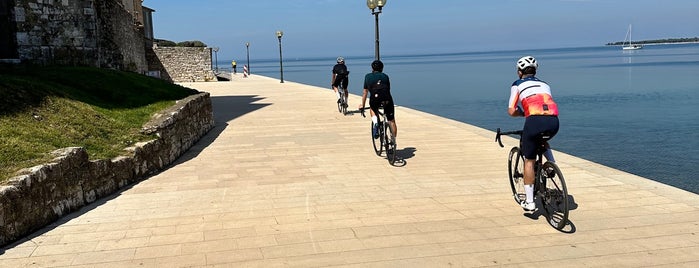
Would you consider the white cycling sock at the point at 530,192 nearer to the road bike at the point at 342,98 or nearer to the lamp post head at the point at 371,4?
the road bike at the point at 342,98

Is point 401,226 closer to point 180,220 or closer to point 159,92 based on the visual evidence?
point 180,220

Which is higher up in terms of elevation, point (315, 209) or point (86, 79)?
point (86, 79)

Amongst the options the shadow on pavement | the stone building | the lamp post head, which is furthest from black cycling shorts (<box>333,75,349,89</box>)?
the stone building

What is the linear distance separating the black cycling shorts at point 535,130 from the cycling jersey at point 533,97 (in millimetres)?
48

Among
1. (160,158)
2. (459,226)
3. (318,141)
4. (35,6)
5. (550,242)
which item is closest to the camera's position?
(550,242)

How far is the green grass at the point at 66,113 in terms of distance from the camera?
6.71 m

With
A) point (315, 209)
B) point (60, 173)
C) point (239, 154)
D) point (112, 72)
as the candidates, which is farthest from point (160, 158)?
point (112, 72)

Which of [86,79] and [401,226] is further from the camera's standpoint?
[86,79]

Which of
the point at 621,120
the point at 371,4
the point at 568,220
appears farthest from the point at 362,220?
the point at 621,120

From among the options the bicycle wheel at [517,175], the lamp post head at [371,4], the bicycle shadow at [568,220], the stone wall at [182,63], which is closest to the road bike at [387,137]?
the bicycle wheel at [517,175]

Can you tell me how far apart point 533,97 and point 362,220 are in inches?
80.5

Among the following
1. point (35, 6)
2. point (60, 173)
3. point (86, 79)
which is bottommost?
point (60, 173)

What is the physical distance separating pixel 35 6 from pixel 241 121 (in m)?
5.91

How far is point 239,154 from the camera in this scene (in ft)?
33.8
